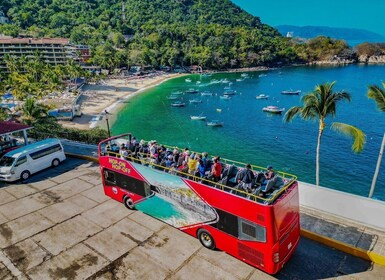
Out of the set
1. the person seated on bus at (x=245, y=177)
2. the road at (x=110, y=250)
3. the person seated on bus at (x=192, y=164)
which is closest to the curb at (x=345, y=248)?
the road at (x=110, y=250)

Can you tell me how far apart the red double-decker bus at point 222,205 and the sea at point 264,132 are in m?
29.4

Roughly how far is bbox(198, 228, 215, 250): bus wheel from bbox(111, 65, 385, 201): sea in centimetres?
2978

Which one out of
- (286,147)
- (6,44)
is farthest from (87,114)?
(6,44)

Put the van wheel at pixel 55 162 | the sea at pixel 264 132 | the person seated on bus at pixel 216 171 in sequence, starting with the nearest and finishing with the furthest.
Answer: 1. the person seated on bus at pixel 216 171
2. the van wheel at pixel 55 162
3. the sea at pixel 264 132

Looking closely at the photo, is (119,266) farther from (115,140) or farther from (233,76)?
(233,76)

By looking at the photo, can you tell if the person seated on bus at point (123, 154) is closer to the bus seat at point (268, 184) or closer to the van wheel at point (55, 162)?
the bus seat at point (268, 184)

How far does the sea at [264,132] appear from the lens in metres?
42.6

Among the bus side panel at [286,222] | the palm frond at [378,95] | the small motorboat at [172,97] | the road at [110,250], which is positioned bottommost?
the small motorboat at [172,97]

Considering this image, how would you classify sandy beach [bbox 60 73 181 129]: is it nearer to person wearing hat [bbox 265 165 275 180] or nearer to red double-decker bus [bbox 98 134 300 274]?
red double-decker bus [bbox 98 134 300 274]

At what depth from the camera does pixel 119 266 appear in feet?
41.2

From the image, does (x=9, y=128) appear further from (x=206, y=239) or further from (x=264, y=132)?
(x=264, y=132)

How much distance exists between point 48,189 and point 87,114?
5347 centimetres

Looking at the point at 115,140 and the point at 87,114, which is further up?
the point at 115,140

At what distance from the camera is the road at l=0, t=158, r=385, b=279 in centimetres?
1191
